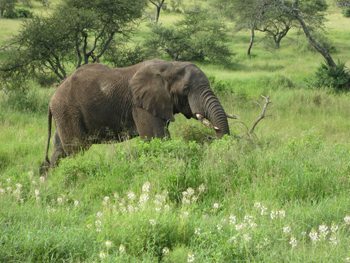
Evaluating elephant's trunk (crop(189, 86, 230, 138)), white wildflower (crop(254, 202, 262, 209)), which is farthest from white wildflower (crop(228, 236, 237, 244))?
elephant's trunk (crop(189, 86, 230, 138))

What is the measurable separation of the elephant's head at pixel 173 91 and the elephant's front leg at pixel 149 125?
0.08m

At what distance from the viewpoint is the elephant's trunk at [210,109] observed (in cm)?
793

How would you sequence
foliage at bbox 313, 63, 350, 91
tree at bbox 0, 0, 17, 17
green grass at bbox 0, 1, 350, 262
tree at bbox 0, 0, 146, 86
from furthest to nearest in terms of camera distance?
tree at bbox 0, 0, 17, 17 → foliage at bbox 313, 63, 350, 91 → tree at bbox 0, 0, 146, 86 → green grass at bbox 0, 1, 350, 262

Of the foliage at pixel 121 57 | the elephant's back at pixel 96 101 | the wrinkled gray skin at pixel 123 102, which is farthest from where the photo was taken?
the foliage at pixel 121 57

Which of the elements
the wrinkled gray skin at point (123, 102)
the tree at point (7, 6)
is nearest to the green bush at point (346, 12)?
the tree at point (7, 6)

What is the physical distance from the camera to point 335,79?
1939 cm

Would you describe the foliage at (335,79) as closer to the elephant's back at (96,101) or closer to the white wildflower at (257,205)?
the elephant's back at (96,101)

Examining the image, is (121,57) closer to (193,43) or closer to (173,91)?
(193,43)

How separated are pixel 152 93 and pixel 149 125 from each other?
0.48m

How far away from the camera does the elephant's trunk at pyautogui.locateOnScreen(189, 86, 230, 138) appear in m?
7.93

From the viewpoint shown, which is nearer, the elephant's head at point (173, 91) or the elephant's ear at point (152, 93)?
the elephant's head at point (173, 91)

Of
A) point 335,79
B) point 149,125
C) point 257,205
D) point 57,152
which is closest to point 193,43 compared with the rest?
point 335,79

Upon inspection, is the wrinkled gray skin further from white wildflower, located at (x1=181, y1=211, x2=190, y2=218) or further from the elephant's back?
white wildflower, located at (x1=181, y1=211, x2=190, y2=218)

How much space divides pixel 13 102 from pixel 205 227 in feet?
35.5
